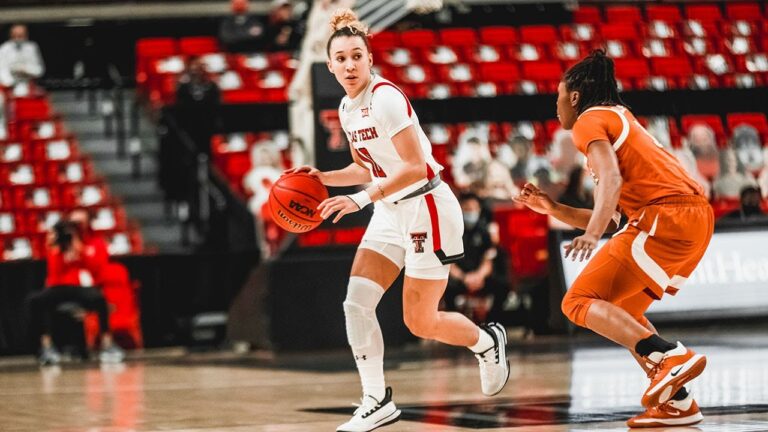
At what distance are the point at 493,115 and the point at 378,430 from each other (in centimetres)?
1107

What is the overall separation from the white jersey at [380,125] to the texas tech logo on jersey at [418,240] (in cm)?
20

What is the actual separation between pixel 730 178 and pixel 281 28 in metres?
6.47

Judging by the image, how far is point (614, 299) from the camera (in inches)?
269

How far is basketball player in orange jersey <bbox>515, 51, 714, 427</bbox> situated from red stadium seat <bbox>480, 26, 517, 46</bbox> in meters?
15.9

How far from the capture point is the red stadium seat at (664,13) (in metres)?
24.1

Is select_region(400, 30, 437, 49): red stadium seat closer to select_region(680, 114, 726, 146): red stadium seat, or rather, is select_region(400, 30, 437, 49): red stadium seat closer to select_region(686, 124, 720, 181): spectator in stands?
select_region(680, 114, 726, 146): red stadium seat

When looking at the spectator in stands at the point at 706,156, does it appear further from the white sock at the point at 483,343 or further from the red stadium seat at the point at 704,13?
the white sock at the point at 483,343

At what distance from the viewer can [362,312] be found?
6938 mm

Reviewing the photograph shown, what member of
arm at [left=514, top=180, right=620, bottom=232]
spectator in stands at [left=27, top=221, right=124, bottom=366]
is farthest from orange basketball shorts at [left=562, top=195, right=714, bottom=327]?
spectator in stands at [left=27, top=221, right=124, bottom=366]

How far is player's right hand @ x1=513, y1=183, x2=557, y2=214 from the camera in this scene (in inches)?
266

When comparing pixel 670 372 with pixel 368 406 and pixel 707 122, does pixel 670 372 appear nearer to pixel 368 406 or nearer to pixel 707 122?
pixel 368 406

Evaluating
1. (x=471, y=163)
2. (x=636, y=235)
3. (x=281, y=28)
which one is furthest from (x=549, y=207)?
(x=281, y=28)

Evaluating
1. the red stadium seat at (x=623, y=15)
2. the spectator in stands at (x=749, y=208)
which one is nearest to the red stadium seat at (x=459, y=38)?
the red stadium seat at (x=623, y=15)

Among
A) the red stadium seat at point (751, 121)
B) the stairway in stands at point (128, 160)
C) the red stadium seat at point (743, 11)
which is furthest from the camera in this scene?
the red stadium seat at point (743, 11)
